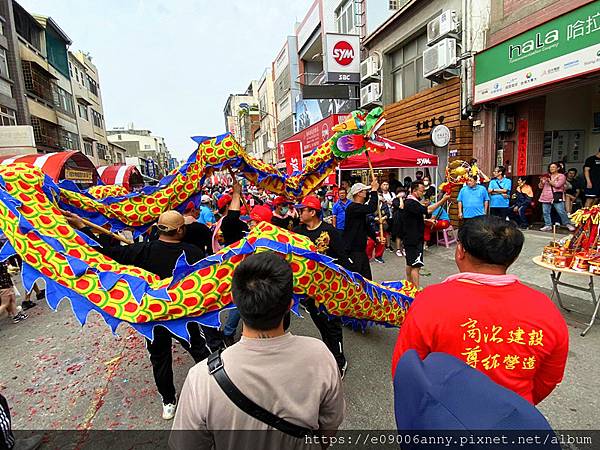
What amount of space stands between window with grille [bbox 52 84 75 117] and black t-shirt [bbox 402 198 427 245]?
25589 millimetres

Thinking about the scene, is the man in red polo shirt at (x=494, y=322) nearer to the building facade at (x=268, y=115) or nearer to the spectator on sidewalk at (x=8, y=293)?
the spectator on sidewalk at (x=8, y=293)

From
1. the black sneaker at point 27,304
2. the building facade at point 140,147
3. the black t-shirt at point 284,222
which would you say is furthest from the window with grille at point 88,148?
the black t-shirt at point 284,222

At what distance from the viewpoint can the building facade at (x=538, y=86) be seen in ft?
21.1

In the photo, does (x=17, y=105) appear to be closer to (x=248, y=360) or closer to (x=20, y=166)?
(x=20, y=166)

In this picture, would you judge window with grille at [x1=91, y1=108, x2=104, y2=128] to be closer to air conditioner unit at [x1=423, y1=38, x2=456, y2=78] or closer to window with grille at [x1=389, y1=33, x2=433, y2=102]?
window with grille at [x1=389, y1=33, x2=433, y2=102]

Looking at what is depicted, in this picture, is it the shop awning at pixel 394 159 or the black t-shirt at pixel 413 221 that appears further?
the shop awning at pixel 394 159

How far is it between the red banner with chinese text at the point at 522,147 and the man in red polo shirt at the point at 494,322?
8796 millimetres

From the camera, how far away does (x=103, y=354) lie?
153 inches

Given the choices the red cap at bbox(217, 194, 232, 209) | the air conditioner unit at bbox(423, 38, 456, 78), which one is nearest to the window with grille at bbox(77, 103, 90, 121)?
the air conditioner unit at bbox(423, 38, 456, 78)

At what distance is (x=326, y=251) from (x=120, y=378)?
94.5 inches

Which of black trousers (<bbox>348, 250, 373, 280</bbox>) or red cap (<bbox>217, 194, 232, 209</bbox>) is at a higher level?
red cap (<bbox>217, 194, 232, 209</bbox>)

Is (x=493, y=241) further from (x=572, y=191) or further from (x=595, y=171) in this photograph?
(x=572, y=191)

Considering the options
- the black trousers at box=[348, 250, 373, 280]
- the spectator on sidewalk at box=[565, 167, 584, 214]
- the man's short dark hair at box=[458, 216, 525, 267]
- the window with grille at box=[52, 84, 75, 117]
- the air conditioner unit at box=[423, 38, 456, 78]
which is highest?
the window with grille at box=[52, 84, 75, 117]

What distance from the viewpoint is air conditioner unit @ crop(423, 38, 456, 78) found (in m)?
8.86
